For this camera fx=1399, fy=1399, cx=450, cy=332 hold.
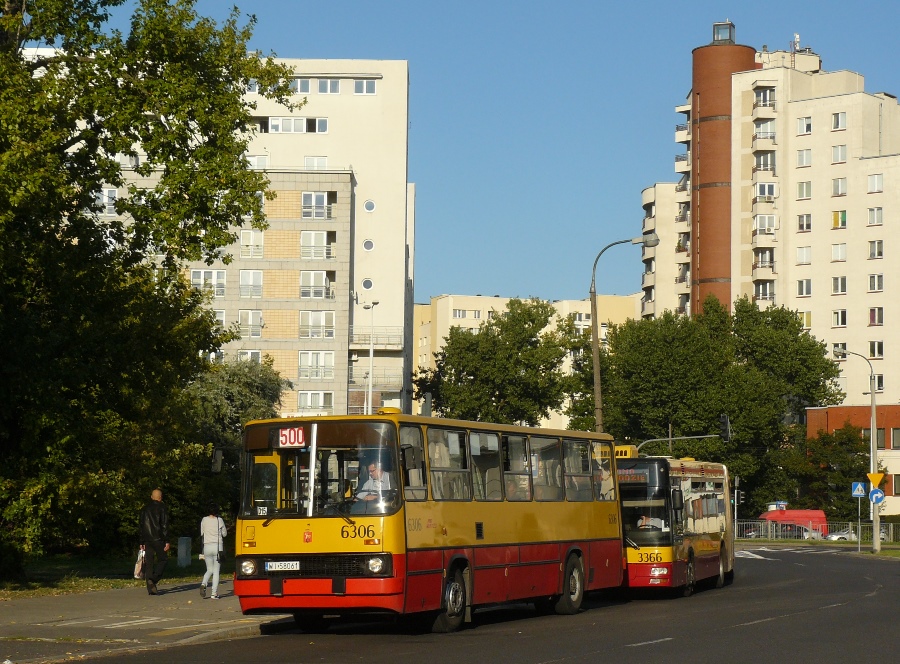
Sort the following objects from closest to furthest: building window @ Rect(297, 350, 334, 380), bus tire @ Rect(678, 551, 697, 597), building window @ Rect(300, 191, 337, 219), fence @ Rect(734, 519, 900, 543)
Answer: bus tire @ Rect(678, 551, 697, 597), fence @ Rect(734, 519, 900, 543), building window @ Rect(297, 350, 334, 380), building window @ Rect(300, 191, 337, 219)

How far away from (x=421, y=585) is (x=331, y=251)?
73340 mm

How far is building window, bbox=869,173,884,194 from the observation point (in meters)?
103

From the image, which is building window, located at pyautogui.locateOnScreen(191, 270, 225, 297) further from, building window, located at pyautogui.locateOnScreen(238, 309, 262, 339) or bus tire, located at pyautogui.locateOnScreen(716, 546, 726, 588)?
bus tire, located at pyautogui.locateOnScreen(716, 546, 726, 588)

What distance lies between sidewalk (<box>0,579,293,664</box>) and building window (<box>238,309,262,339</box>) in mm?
64839

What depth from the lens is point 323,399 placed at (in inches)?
3516

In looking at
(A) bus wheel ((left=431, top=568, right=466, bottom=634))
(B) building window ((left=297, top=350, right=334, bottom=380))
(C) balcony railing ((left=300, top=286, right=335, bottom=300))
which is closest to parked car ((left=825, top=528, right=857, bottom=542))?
(B) building window ((left=297, top=350, right=334, bottom=380))

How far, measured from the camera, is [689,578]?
28.3 meters

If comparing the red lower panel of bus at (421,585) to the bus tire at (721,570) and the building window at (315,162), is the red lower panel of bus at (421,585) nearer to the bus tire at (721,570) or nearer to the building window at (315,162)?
the bus tire at (721,570)

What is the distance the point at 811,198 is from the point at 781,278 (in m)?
6.47

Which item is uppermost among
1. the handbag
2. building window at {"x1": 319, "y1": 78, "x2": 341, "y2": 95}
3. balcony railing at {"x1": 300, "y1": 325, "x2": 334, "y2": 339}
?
building window at {"x1": 319, "y1": 78, "x2": 341, "y2": 95}

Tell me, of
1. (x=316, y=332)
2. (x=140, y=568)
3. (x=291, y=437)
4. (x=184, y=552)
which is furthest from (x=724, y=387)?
(x=291, y=437)

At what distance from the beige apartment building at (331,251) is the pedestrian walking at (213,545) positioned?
5948 cm

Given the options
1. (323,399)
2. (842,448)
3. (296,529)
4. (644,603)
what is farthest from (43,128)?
(842,448)

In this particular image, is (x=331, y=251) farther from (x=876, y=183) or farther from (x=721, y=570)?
(x=721, y=570)
